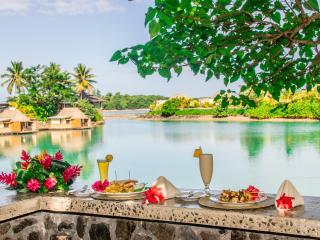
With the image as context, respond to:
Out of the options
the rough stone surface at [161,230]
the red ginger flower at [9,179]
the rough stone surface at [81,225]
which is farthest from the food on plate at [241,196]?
the red ginger flower at [9,179]

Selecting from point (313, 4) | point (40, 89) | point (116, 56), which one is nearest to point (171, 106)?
point (40, 89)

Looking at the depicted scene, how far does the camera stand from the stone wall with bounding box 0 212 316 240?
2.45 m

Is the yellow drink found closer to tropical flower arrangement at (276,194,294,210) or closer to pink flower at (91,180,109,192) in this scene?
pink flower at (91,180,109,192)

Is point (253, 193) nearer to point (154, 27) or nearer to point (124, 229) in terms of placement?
point (124, 229)

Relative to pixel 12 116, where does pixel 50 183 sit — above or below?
above

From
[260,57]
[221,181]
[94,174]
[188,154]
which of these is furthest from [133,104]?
[260,57]

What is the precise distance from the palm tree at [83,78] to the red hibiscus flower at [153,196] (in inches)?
2324

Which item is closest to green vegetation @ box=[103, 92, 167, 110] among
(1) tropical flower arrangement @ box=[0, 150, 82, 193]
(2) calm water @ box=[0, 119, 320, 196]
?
(2) calm water @ box=[0, 119, 320, 196]

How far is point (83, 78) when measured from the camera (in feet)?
205

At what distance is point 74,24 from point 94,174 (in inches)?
2654

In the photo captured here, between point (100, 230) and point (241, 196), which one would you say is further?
point (100, 230)

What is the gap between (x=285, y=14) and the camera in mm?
2729

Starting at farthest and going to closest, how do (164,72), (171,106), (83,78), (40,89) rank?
(83,78) < (40,89) < (171,106) < (164,72)

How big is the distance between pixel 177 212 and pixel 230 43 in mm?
772
